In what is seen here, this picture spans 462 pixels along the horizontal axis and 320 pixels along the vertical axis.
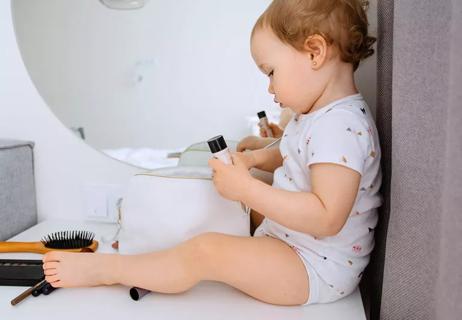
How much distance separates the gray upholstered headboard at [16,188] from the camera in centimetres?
107

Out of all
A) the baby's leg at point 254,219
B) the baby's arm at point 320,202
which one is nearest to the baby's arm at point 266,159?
the baby's leg at point 254,219

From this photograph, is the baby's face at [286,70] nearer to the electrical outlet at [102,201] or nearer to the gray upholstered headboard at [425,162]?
the gray upholstered headboard at [425,162]

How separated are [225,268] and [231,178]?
14 centimetres

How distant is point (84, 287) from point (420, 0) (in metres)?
0.67

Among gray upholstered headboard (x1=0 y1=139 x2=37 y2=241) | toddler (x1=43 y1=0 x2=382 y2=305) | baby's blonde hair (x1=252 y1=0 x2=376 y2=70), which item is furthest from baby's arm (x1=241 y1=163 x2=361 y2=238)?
gray upholstered headboard (x1=0 y1=139 x2=37 y2=241)

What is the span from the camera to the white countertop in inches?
28.7

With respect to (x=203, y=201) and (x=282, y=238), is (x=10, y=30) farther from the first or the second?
(x=282, y=238)

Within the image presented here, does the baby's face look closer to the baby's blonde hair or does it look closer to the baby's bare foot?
the baby's blonde hair

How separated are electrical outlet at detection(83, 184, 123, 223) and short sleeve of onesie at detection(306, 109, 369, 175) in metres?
0.57

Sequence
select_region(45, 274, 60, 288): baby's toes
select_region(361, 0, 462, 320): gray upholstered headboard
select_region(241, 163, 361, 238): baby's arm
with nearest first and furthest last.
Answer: select_region(361, 0, 462, 320): gray upholstered headboard
select_region(241, 163, 361, 238): baby's arm
select_region(45, 274, 60, 288): baby's toes

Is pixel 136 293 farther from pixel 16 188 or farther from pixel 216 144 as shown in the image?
pixel 16 188

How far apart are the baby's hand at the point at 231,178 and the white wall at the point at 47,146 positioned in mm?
417

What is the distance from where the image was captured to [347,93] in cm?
81

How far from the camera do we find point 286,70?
2.55 feet
